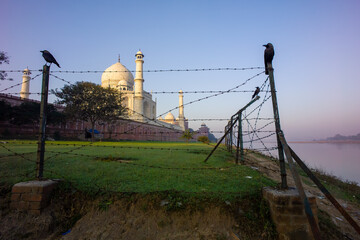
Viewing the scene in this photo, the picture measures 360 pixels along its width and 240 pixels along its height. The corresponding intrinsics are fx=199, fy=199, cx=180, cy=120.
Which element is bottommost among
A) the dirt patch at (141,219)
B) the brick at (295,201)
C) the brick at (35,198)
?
the dirt patch at (141,219)

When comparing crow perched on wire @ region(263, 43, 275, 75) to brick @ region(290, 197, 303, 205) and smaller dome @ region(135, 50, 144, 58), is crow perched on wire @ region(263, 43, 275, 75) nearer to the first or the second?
brick @ region(290, 197, 303, 205)

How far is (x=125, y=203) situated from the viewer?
3838 millimetres

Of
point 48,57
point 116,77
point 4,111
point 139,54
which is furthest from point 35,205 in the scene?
point 116,77

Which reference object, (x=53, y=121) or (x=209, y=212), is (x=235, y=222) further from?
(x=53, y=121)

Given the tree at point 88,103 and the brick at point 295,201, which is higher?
the tree at point 88,103

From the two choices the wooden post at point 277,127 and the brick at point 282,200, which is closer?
the brick at point 282,200

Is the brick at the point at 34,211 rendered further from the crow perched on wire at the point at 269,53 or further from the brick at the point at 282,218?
the crow perched on wire at the point at 269,53

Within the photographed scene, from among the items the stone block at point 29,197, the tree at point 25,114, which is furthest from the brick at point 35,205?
the tree at point 25,114

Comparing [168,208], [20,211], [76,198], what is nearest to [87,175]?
[76,198]

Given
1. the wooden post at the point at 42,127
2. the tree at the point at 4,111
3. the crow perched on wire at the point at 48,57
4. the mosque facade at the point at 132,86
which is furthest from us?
the mosque facade at the point at 132,86

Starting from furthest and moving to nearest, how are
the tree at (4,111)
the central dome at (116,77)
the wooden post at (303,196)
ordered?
the central dome at (116,77)
the tree at (4,111)
the wooden post at (303,196)

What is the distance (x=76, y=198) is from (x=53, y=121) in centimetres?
2572

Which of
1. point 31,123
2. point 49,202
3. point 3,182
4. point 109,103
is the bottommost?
point 49,202

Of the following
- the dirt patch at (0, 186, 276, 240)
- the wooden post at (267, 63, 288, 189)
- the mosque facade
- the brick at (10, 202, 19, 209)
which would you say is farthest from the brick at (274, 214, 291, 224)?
the mosque facade
